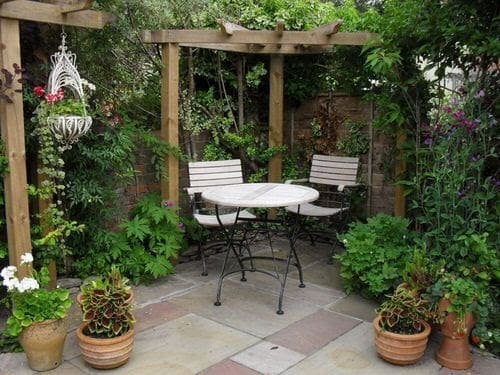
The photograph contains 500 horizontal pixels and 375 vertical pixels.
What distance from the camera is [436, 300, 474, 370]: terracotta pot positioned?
8.36 feet

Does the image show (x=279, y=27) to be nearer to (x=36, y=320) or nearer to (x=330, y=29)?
(x=330, y=29)

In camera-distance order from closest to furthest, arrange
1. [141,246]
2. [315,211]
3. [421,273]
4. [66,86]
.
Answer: [421,273] < [66,86] < [141,246] < [315,211]

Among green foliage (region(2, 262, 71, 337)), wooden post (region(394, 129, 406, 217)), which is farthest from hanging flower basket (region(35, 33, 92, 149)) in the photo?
wooden post (region(394, 129, 406, 217))

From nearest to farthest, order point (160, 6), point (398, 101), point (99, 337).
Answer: point (99, 337) < point (398, 101) < point (160, 6)

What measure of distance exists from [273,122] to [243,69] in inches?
25.8

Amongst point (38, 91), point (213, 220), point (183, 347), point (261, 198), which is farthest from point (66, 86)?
point (183, 347)

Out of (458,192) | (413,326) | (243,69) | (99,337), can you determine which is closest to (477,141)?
(458,192)

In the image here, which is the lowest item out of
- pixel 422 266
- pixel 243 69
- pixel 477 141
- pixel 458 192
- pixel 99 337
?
pixel 99 337

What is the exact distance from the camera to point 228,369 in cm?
257

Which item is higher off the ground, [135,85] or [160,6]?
[160,6]

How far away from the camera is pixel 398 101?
363 cm

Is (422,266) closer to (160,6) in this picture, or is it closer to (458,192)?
(458,192)

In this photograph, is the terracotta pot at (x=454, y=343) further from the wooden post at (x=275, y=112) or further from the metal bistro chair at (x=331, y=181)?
the wooden post at (x=275, y=112)

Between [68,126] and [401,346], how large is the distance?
7.52 ft
